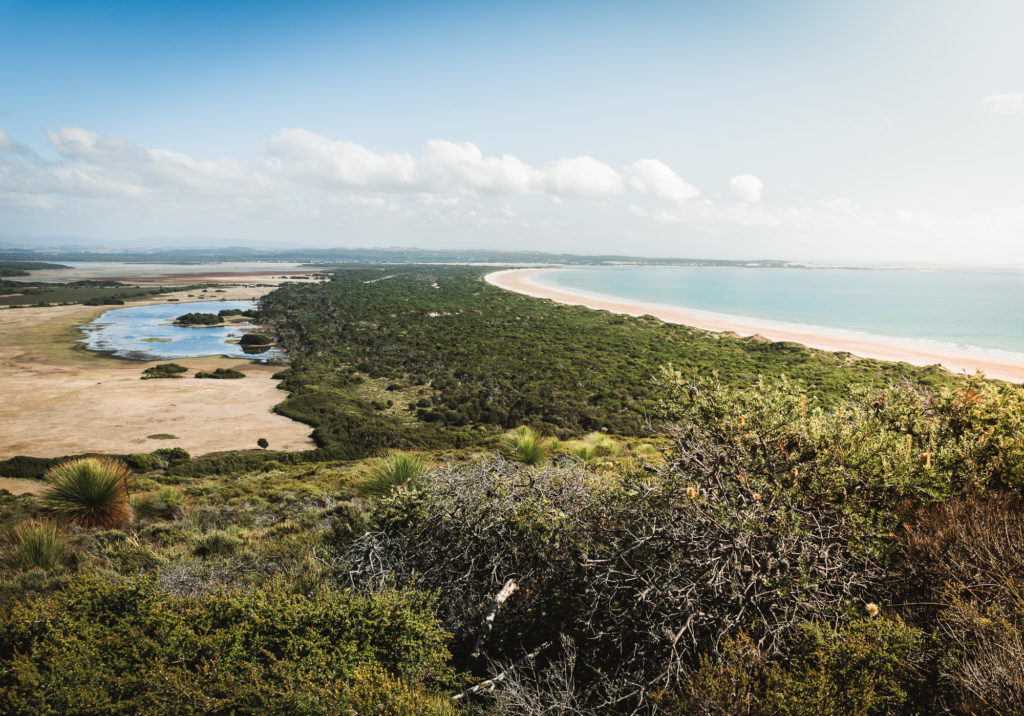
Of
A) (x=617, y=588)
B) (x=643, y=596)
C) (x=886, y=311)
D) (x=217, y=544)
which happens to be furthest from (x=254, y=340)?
(x=886, y=311)

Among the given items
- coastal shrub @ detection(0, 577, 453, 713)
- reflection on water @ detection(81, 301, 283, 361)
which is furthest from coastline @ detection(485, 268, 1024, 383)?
reflection on water @ detection(81, 301, 283, 361)

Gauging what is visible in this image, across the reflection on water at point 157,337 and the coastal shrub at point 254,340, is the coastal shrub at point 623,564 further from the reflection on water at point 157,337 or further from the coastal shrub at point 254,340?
the coastal shrub at point 254,340

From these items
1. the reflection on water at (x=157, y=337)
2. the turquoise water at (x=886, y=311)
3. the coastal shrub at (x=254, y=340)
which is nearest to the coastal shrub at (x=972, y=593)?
the reflection on water at (x=157, y=337)

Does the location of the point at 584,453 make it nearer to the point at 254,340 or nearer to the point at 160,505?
the point at 160,505

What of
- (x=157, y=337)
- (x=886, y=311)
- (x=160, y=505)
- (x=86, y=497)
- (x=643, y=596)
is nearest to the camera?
(x=643, y=596)

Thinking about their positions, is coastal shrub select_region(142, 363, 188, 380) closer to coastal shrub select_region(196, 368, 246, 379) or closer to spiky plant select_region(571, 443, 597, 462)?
coastal shrub select_region(196, 368, 246, 379)
